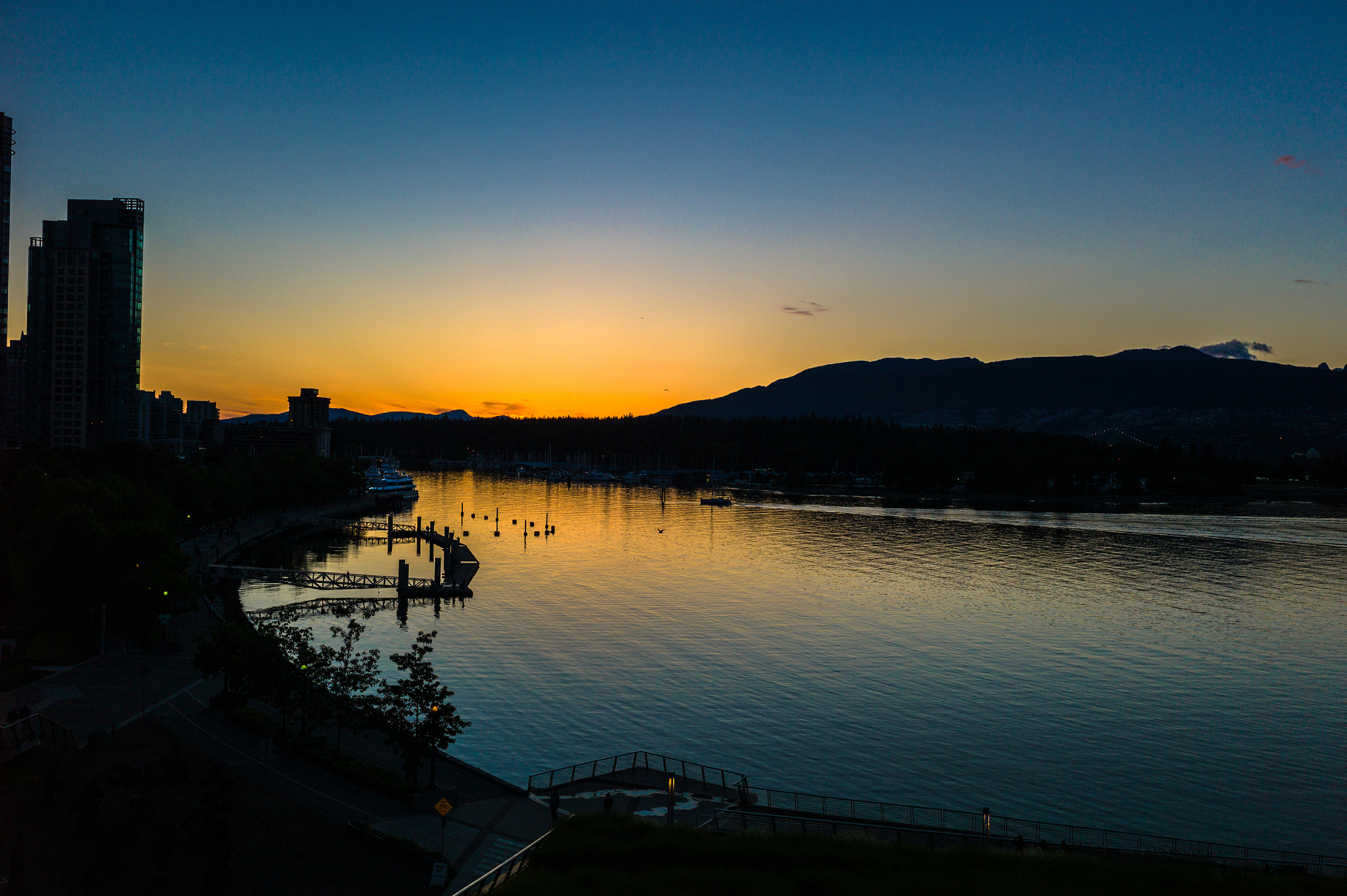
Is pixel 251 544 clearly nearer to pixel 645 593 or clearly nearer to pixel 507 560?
pixel 507 560

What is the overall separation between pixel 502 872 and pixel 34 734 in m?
22.6

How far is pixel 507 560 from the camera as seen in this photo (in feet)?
332

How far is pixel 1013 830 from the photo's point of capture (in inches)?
1192

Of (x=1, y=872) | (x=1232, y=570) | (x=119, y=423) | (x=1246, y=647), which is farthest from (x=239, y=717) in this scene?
(x=119, y=423)

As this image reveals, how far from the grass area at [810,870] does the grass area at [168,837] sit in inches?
227

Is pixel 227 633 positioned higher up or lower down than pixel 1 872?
higher up

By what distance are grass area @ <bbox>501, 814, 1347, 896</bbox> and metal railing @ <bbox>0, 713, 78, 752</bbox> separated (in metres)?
21.8

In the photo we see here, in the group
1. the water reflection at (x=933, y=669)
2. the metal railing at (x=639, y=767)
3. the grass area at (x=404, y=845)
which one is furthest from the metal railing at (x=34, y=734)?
the metal railing at (x=639, y=767)

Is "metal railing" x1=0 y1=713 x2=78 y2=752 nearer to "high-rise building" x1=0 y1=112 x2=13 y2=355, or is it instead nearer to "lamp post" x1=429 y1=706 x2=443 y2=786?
"lamp post" x1=429 y1=706 x2=443 y2=786

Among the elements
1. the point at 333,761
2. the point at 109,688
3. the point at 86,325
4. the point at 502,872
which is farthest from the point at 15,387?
the point at 502,872

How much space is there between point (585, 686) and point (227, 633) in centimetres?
2017

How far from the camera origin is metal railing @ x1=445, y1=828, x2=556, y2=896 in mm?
16438

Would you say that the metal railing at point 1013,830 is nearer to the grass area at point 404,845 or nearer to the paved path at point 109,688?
the grass area at point 404,845

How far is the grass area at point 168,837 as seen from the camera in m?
21.5
